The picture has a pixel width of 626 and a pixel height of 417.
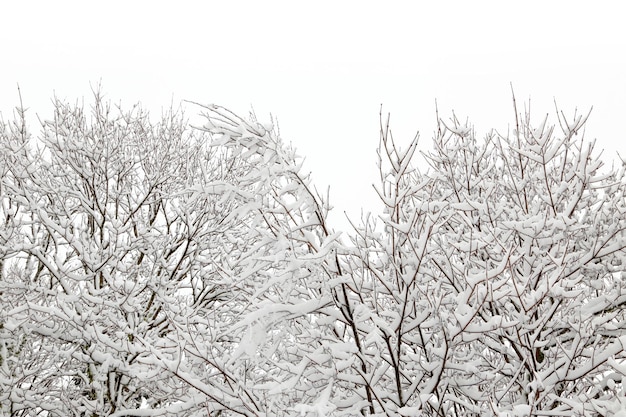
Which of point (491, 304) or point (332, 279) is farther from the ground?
point (491, 304)

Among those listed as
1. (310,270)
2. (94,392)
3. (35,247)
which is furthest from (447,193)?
(94,392)

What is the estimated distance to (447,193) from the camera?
5047 mm

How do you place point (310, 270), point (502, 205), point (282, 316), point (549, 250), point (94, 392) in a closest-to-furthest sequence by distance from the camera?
point (282, 316) → point (310, 270) → point (549, 250) → point (502, 205) → point (94, 392)

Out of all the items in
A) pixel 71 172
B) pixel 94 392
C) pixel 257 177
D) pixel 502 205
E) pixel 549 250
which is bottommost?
pixel 94 392

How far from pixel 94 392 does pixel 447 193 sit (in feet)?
20.0

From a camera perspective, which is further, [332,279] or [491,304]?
[491,304]

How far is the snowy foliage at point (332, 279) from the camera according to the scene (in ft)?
11.2

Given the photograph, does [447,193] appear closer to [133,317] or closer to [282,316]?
[282,316]

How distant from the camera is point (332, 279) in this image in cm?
337

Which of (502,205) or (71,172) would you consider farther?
(71,172)

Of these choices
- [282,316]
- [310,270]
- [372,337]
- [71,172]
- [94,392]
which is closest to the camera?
[372,337]

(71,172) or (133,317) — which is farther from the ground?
(71,172)

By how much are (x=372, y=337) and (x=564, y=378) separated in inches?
54.5

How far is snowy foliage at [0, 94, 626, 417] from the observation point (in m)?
3.41
